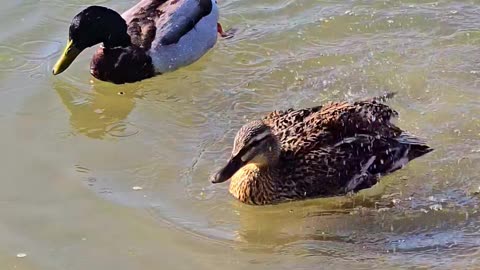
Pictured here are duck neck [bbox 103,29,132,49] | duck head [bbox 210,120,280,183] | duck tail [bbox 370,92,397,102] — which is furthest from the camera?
duck neck [bbox 103,29,132,49]

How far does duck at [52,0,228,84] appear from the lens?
8.55 meters

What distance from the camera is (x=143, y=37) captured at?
8836mm

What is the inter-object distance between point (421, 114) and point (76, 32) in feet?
9.53

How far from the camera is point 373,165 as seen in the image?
6727mm

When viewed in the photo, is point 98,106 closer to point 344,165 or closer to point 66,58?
point 66,58

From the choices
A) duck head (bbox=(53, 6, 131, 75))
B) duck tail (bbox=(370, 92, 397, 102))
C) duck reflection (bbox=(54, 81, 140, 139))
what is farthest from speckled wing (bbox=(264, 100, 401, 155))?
duck head (bbox=(53, 6, 131, 75))

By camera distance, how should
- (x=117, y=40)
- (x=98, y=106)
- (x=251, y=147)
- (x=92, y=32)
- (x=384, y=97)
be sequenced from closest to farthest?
(x=251, y=147) → (x=384, y=97) → (x=98, y=106) → (x=92, y=32) → (x=117, y=40)

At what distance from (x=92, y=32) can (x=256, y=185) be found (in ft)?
8.61

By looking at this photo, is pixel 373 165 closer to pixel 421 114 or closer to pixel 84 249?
pixel 421 114

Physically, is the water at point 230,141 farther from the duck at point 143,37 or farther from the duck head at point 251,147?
the duck head at point 251,147

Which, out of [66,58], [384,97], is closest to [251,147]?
[384,97]

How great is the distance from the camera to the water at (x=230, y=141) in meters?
5.98

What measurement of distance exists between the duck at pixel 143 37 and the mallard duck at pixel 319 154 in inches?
85.4

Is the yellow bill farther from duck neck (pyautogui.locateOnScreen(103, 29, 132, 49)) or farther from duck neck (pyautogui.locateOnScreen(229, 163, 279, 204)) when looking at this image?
duck neck (pyautogui.locateOnScreen(229, 163, 279, 204))
